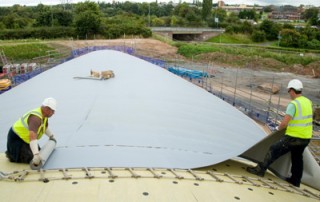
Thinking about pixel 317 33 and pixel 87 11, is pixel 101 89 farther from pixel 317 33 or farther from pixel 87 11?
pixel 317 33

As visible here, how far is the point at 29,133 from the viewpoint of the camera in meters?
4.50

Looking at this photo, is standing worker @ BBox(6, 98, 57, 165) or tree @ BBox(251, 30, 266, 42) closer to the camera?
standing worker @ BBox(6, 98, 57, 165)

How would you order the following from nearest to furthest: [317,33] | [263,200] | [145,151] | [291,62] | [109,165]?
[263,200] < [109,165] < [145,151] < [291,62] < [317,33]

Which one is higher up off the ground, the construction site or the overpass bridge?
the overpass bridge

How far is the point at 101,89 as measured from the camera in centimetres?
852

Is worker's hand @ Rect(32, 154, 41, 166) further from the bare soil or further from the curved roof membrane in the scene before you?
the bare soil

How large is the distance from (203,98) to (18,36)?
43969 millimetres

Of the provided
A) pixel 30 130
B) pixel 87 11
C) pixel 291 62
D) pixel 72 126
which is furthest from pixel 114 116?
pixel 87 11

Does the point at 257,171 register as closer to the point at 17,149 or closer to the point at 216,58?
the point at 17,149

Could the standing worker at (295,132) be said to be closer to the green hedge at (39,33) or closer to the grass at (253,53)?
the grass at (253,53)

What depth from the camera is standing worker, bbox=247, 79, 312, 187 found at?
5.31 meters

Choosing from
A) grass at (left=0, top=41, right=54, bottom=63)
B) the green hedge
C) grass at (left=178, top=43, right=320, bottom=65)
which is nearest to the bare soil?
grass at (left=178, top=43, right=320, bottom=65)

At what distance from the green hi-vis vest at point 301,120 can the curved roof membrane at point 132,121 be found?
1054 millimetres

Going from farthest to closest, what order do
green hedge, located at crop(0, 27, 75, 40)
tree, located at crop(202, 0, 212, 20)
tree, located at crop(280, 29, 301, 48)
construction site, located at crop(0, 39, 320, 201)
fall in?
1. tree, located at crop(202, 0, 212, 20)
2. tree, located at crop(280, 29, 301, 48)
3. green hedge, located at crop(0, 27, 75, 40)
4. construction site, located at crop(0, 39, 320, 201)
